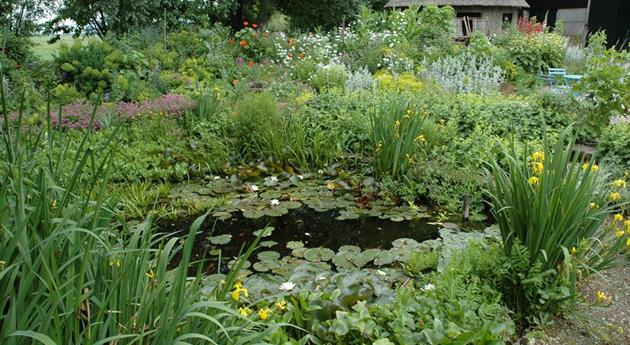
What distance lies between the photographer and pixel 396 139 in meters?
5.19

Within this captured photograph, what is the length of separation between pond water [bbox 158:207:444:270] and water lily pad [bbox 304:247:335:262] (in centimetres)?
16

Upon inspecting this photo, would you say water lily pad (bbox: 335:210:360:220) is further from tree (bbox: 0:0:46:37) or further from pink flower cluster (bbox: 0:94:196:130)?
tree (bbox: 0:0:46:37)

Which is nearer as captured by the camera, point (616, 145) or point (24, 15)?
point (616, 145)

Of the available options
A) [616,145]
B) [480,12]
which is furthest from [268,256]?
[480,12]

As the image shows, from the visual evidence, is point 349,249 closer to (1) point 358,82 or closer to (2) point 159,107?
(2) point 159,107

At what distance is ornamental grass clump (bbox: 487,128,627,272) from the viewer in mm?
2672

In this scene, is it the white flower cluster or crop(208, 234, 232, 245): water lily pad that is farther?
the white flower cluster

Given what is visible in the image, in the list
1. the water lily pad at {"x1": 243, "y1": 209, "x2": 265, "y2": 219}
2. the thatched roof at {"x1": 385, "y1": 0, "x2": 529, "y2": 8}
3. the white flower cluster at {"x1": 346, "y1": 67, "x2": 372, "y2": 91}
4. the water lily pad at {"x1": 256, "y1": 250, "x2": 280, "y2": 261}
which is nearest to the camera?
the water lily pad at {"x1": 256, "y1": 250, "x2": 280, "y2": 261}

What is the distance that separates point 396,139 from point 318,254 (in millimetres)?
1760

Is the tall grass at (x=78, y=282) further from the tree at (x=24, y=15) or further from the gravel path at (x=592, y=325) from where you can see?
the tree at (x=24, y=15)

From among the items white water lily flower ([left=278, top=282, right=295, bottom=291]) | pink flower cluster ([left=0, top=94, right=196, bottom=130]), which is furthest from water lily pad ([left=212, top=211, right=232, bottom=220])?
pink flower cluster ([left=0, top=94, right=196, bottom=130])

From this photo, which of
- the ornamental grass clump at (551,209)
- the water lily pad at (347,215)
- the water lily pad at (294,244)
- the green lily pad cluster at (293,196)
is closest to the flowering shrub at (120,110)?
the green lily pad cluster at (293,196)

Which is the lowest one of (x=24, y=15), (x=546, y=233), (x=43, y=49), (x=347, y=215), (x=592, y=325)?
(x=347, y=215)

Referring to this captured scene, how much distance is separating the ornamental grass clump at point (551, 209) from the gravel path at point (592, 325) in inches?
8.8
